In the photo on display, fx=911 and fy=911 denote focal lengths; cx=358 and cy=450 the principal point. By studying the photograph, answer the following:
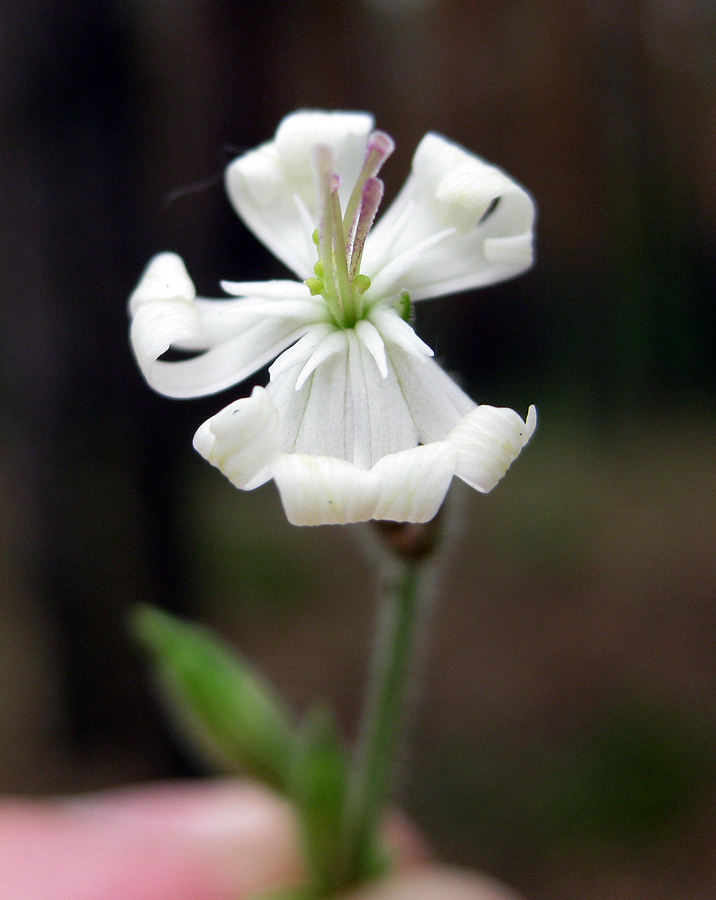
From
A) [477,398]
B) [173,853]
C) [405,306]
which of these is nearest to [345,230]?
[405,306]

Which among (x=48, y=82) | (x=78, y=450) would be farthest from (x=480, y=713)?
(x=48, y=82)

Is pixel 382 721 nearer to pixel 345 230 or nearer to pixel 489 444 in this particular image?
pixel 489 444

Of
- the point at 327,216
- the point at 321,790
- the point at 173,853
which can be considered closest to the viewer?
the point at 327,216

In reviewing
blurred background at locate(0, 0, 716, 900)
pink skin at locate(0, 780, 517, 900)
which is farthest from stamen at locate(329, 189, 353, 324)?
blurred background at locate(0, 0, 716, 900)

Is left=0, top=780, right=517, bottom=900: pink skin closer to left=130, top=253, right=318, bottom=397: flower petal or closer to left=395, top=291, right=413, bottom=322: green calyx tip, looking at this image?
left=130, top=253, right=318, bottom=397: flower petal

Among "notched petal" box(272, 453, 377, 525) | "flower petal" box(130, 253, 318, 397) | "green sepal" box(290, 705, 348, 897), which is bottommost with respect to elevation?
"green sepal" box(290, 705, 348, 897)

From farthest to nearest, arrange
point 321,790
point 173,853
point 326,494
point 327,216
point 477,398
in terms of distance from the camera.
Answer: point 477,398 < point 173,853 < point 321,790 < point 327,216 < point 326,494
